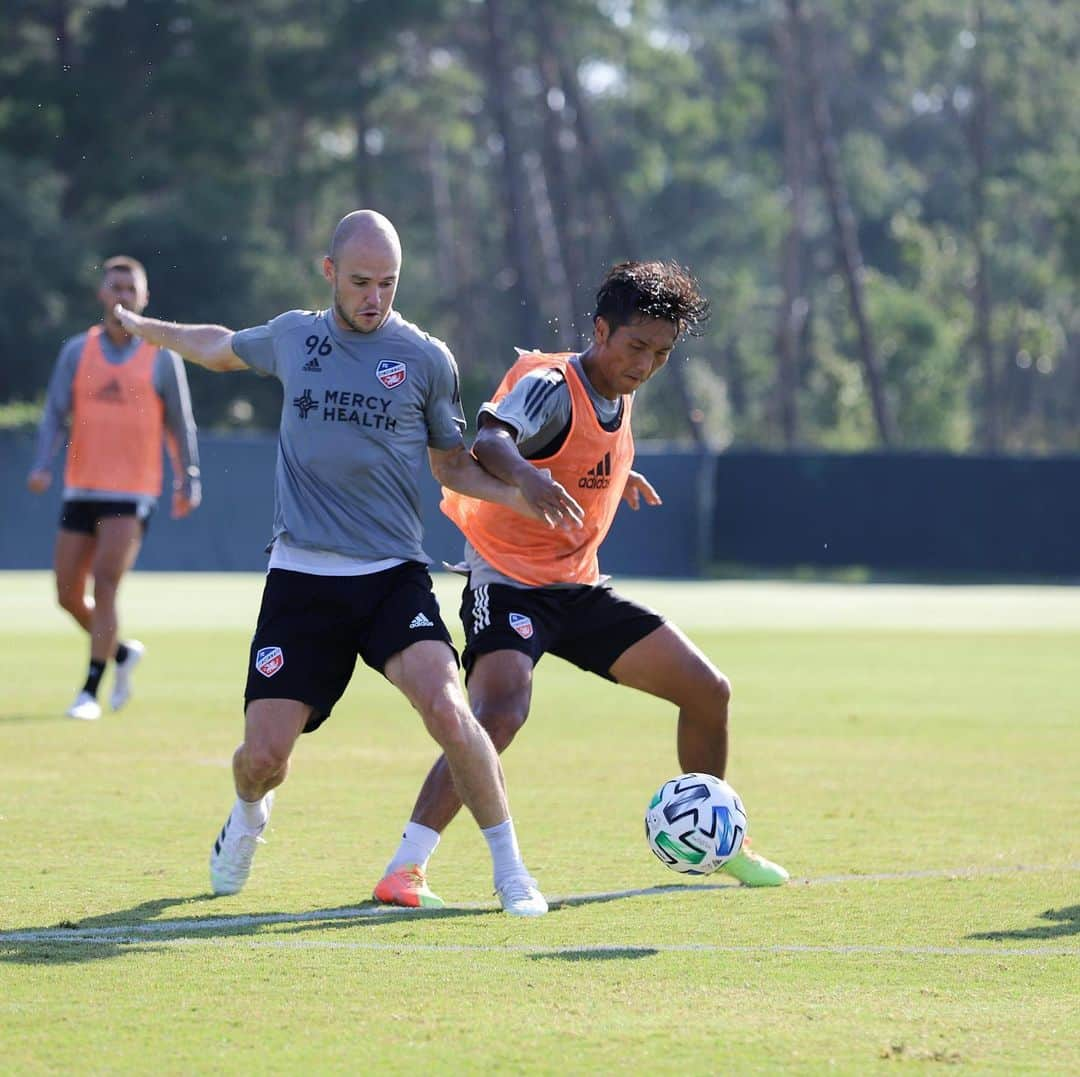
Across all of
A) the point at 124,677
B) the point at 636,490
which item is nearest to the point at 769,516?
the point at 124,677

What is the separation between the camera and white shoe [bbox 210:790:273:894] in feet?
23.3

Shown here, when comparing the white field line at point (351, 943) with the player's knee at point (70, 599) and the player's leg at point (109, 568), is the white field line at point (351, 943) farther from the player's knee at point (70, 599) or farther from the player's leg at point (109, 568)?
the player's knee at point (70, 599)

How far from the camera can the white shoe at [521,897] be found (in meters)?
6.70

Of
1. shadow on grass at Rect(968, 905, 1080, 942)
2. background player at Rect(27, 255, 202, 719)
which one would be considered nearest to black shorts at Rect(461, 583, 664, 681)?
shadow on grass at Rect(968, 905, 1080, 942)

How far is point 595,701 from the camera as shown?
14.9 meters

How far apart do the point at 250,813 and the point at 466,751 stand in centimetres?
81

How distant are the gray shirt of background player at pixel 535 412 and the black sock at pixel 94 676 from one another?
5.55m

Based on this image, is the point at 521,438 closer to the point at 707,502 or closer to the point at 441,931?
the point at 441,931

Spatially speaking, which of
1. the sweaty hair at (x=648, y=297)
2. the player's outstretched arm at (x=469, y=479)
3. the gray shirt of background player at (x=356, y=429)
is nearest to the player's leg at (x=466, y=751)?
the gray shirt of background player at (x=356, y=429)

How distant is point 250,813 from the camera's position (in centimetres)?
710

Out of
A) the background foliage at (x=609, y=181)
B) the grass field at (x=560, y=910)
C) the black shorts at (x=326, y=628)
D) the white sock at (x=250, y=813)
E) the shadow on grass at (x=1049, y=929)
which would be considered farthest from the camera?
the background foliage at (x=609, y=181)

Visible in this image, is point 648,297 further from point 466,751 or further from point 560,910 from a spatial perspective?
point 560,910

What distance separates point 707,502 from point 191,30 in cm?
1970

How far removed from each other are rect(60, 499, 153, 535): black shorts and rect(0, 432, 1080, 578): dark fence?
1989cm
